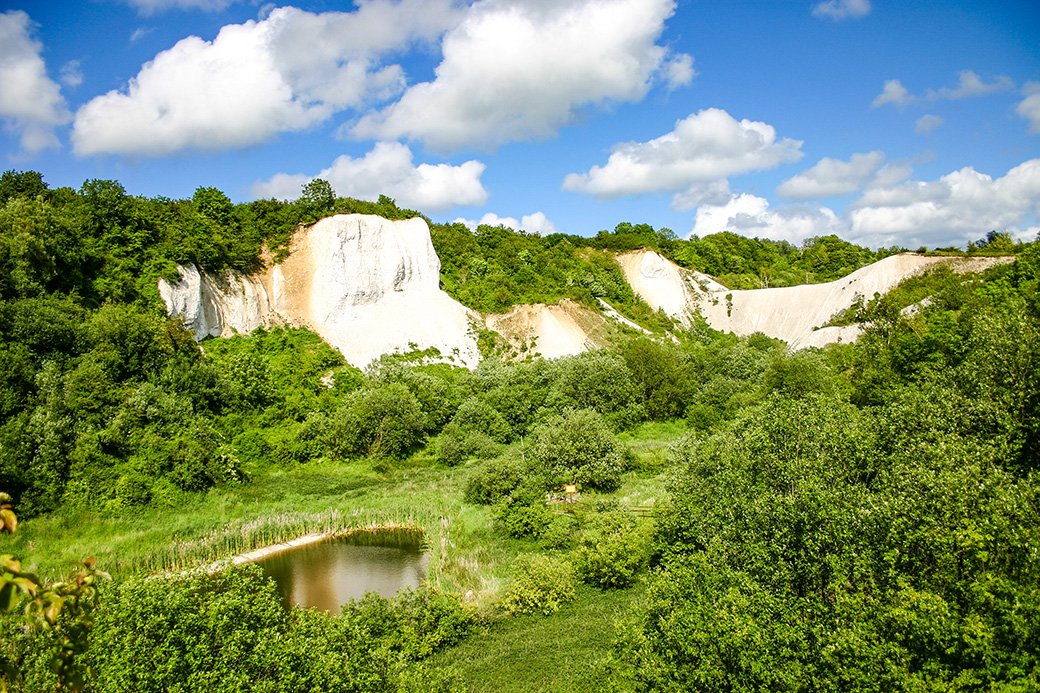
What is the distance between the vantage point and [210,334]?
38188mm

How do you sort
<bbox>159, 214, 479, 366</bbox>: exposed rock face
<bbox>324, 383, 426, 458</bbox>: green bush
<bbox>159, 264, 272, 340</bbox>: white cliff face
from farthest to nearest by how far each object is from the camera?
<bbox>159, 214, 479, 366</bbox>: exposed rock face → <bbox>159, 264, 272, 340</bbox>: white cliff face → <bbox>324, 383, 426, 458</bbox>: green bush

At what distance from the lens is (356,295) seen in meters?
45.8

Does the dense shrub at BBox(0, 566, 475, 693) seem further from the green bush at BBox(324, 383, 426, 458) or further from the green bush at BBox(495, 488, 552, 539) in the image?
the green bush at BBox(324, 383, 426, 458)

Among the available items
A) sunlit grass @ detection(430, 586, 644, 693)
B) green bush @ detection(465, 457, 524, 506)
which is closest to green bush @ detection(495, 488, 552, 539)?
green bush @ detection(465, 457, 524, 506)

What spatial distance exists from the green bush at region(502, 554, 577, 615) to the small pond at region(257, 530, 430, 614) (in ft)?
11.8

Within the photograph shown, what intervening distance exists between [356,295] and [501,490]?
83.5 feet

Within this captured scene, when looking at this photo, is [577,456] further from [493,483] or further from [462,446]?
[462,446]

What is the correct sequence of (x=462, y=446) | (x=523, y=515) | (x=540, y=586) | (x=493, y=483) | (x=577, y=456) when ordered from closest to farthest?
(x=540, y=586) < (x=523, y=515) < (x=493, y=483) < (x=577, y=456) < (x=462, y=446)

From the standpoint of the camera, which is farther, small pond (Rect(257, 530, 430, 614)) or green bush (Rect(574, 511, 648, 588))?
small pond (Rect(257, 530, 430, 614))

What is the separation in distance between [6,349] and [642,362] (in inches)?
1377

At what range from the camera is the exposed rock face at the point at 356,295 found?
138 feet

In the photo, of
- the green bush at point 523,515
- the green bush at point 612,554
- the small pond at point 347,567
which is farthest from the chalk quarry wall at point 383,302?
the green bush at point 612,554

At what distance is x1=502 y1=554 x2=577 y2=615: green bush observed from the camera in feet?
58.3

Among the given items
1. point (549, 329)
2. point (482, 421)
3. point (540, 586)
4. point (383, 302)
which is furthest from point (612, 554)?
point (383, 302)
